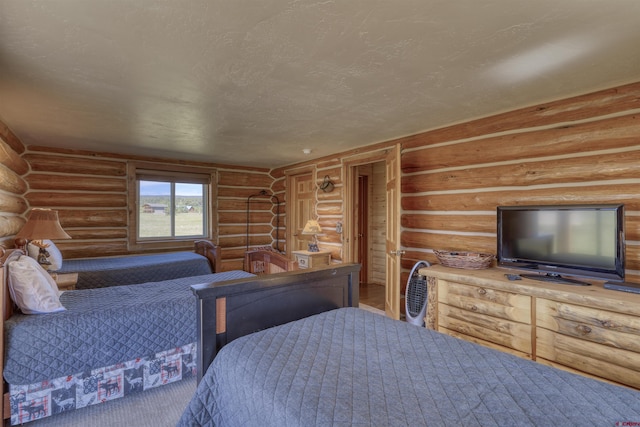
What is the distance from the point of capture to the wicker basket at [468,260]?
2.95 metres

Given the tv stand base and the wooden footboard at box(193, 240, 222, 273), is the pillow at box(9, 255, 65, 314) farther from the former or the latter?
the tv stand base

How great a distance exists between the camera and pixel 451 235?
3.48 metres

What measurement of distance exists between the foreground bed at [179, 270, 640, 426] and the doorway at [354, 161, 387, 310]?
4.39 meters

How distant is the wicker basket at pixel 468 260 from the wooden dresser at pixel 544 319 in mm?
93

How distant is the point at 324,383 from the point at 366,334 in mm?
556

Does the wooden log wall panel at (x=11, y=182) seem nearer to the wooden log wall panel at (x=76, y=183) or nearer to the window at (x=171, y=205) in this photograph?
the wooden log wall panel at (x=76, y=183)

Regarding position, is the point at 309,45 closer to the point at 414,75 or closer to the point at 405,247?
the point at 414,75

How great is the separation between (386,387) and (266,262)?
4.33m

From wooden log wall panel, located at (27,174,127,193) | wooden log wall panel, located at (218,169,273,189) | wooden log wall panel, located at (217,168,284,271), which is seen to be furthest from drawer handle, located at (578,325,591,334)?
wooden log wall panel, located at (27,174,127,193)

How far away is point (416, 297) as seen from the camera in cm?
348

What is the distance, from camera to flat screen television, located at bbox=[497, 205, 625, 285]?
7.42 ft

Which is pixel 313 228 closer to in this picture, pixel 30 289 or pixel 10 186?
pixel 30 289

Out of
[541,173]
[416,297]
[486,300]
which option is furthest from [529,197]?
[416,297]

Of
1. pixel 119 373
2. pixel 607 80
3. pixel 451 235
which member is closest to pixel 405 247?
pixel 451 235
